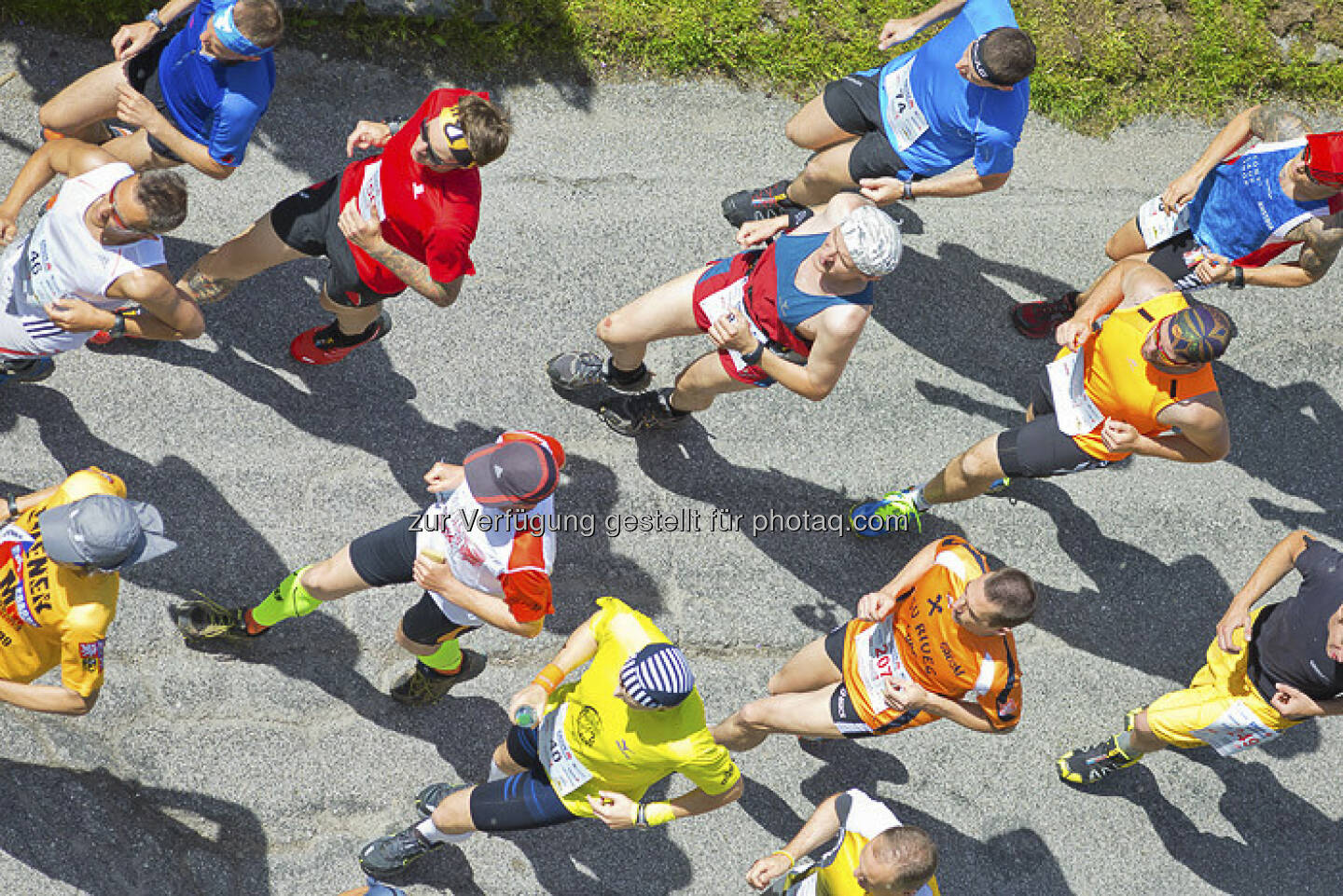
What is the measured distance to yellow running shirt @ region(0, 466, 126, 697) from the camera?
14.3ft

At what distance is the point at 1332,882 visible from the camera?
20.6ft

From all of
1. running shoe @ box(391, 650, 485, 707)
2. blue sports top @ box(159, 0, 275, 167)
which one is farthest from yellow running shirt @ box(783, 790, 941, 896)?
blue sports top @ box(159, 0, 275, 167)

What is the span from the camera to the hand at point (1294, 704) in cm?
531

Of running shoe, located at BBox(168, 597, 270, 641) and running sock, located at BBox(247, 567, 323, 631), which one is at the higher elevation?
running sock, located at BBox(247, 567, 323, 631)

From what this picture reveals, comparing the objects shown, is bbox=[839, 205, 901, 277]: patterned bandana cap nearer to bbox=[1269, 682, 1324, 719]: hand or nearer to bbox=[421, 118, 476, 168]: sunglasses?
bbox=[421, 118, 476, 168]: sunglasses

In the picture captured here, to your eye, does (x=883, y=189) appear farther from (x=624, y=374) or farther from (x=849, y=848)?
(x=849, y=848)

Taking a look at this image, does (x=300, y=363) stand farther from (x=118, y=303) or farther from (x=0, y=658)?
(x=0, y=658)

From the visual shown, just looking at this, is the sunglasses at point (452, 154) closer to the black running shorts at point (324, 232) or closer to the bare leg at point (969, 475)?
the black running shorts at point (324, 232)

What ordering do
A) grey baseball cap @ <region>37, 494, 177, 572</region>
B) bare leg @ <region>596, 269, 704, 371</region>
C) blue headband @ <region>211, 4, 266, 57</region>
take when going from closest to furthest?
grey baseball cap @ <region>37, 494, 177, 572</region> < blue headband @ <region>211, 4, 266, 57</region> < bare leg @ <region>596, 269, 704, 371</region>

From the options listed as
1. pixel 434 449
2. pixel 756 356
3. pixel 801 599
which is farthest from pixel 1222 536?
pixel 434 449

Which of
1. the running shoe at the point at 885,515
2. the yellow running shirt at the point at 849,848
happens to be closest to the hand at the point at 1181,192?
the running shoe at the point at 885,515

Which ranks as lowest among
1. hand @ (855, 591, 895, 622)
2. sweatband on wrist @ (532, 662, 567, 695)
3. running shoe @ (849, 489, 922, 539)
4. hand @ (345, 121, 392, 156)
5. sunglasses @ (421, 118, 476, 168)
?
running shoe @ (849, 489, 922, 539)

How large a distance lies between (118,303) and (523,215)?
2.54 m

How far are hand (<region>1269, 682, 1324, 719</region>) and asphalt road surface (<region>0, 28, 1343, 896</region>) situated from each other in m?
1.19
